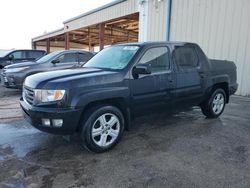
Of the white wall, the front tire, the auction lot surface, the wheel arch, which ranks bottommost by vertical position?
the auction lot surface

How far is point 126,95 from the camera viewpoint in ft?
13.0

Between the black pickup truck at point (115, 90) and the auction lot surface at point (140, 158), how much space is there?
1.42 feet

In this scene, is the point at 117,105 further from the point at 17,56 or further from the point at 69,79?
the point at 17,56

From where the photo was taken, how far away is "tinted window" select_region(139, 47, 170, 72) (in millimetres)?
4340

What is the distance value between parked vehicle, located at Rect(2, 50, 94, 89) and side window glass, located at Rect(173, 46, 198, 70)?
4604 millimetres

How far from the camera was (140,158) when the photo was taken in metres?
3.68

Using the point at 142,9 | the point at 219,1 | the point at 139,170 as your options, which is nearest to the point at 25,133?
the point at 139,170

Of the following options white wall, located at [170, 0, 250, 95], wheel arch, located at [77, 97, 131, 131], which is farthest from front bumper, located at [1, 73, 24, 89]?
white wall, located at [170, 0, 250, 95]

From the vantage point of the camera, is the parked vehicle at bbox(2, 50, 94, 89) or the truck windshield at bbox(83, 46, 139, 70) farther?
the parked vehicle at bbox(2, 50, 94, 89)

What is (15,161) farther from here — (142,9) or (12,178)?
(142,9)

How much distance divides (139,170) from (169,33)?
918 cm

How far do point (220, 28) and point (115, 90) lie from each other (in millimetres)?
7214

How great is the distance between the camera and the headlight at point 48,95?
134 inches

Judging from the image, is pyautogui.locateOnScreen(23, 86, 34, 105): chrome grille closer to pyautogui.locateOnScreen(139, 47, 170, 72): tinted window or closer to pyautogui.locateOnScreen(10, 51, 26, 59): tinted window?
pyautogui.locateOnScreen(139, 47, 170, 72): tinted window
